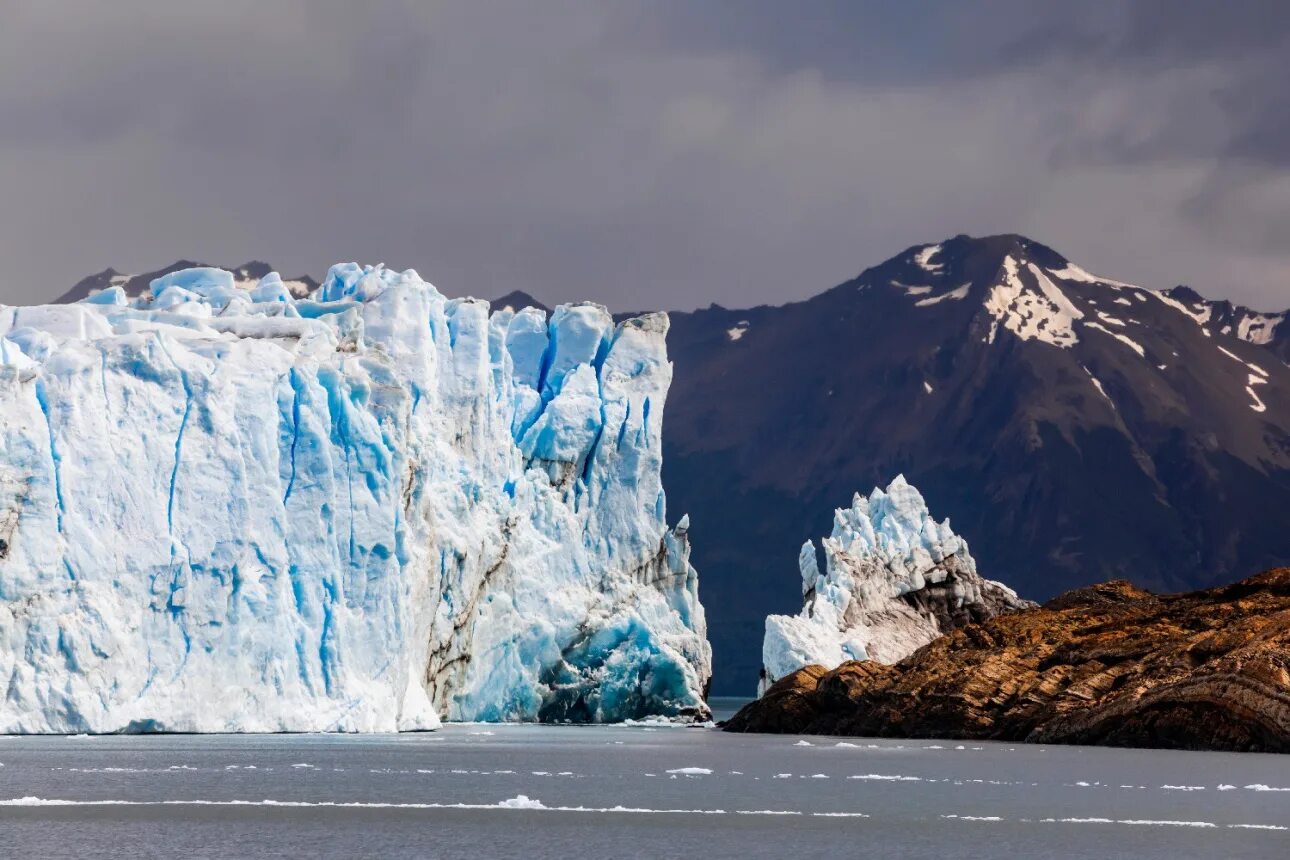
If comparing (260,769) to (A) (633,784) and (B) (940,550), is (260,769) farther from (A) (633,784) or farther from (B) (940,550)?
(B) (940,550)

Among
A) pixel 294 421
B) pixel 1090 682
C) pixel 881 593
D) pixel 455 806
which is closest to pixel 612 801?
pixel 455 806

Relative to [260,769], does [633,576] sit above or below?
above

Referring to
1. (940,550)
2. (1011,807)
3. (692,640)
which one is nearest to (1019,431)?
(940,550)

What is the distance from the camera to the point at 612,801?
3525cm

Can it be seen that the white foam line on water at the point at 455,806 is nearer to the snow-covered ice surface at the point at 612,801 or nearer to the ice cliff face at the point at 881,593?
the snow-covered ice surface at the point at 612,801

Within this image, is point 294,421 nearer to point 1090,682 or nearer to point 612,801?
point 612,801

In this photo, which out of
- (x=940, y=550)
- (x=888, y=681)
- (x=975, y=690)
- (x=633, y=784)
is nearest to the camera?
(x=633, y=784)

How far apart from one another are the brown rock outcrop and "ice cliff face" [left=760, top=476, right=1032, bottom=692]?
219 inches

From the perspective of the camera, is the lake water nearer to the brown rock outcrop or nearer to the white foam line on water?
the white foam line on water

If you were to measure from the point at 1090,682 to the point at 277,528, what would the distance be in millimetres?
24597

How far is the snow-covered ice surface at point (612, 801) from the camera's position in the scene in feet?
90.9

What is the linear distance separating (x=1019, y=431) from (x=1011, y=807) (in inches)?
5963

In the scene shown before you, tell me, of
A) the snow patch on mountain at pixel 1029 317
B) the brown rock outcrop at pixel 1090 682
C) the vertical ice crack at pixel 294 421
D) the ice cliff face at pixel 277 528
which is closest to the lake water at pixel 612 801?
the brown rock outcrop at pixel 1090 682

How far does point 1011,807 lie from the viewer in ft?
112
